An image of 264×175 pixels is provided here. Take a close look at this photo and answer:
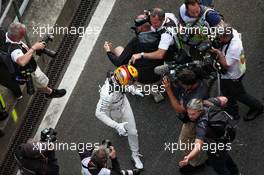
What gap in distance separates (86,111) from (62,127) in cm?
43

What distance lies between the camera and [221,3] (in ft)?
36.0

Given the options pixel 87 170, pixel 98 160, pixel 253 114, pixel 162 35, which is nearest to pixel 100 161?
pixel 98 160

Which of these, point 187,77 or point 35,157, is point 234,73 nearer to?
point 187,77

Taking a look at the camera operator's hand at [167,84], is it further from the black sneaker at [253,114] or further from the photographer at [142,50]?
the black sneaker at [253,114]

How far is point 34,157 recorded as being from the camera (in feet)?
27.2

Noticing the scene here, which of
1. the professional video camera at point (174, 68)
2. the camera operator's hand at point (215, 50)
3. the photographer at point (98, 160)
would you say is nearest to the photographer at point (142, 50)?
the professional video camera at point (174, 68)

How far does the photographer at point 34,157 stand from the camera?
8.27 meters

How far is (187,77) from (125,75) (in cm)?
77

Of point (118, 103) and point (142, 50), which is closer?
point (118, 103)

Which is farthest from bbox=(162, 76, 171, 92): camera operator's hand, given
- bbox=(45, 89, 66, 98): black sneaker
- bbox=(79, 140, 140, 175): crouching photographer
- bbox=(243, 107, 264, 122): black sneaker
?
bbox=(45, 89, 66, 98): black sneaker

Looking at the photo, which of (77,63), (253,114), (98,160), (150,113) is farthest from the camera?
(77,63)

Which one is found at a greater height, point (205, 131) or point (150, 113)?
point (205, 131)

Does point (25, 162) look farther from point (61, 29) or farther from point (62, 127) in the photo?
point (61, 29)

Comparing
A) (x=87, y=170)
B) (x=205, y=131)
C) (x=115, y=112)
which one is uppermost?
(x=205, y=131)
